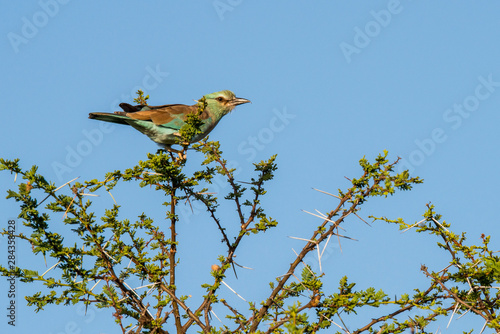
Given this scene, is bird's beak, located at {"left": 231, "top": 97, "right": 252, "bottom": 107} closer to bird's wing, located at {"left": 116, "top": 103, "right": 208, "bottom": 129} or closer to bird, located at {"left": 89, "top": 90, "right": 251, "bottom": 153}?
bird, located at {"left": 89, "top": 90, "right": 251, "bottom": 153}

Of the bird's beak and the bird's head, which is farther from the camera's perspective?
the bird's beak

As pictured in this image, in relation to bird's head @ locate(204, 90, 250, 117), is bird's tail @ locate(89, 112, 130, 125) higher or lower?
lower

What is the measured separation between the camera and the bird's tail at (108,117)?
249 inches

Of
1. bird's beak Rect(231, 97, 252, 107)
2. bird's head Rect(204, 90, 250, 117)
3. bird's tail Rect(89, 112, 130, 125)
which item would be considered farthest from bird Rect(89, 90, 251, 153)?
bird's beak Rect(231, 97, 252, 107)

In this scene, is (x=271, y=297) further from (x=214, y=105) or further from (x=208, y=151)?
(x=214, y=105)

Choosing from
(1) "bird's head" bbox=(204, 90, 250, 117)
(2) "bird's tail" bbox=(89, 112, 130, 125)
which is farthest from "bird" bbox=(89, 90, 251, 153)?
(1) "bird's head" bbox=(204, 90, 250, 117)

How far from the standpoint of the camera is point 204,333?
147 inches

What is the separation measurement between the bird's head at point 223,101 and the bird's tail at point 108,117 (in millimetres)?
1340

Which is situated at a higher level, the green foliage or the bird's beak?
the bird's beak

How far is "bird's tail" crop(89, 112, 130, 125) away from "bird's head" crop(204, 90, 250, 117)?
1.34 m

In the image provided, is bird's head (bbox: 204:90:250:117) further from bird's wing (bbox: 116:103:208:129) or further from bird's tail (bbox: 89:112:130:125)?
bird's tail (bbox: 89:112:130:125)

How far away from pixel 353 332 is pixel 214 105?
4.36 meters

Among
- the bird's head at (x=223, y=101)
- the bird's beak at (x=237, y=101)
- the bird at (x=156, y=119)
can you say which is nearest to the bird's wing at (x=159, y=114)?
the bird at (x=156, y=119)

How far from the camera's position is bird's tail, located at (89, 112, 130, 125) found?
6336 millimetres
